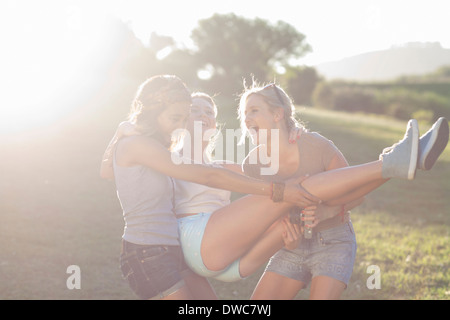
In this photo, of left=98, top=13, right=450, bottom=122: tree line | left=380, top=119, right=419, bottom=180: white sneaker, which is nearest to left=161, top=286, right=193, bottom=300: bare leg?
left=380, top=119, right=419, bottom=180: white sneaker

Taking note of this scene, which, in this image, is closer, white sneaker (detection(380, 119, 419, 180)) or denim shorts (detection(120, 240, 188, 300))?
white sneaker (detection(380, 119, 419, 180))

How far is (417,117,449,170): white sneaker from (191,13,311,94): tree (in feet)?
128

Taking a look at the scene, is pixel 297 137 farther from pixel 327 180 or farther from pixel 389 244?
pixel 389 244

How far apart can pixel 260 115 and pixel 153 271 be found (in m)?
1.35

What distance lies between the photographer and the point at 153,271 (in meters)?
3.33

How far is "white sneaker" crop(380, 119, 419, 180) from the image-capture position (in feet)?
10.0

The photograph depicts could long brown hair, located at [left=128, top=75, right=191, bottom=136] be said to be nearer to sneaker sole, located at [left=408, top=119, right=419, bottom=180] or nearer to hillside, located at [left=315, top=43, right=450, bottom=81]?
sneaker sole, located at [left=408, top=119, right=419, bottom=180]

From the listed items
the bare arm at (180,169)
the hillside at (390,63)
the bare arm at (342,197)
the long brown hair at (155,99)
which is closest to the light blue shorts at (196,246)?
the bare arm at (180,169)

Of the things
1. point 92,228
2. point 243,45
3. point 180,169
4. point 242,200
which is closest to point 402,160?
point 242,200

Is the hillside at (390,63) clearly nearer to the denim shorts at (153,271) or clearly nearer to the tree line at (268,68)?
Answer: the tree line at (268,68)

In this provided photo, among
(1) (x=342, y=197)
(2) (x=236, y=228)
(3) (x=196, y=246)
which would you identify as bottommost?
(3) (x=196, y=246)

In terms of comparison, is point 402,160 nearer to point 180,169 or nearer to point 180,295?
point 180,169

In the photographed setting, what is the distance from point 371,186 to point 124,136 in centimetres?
170
